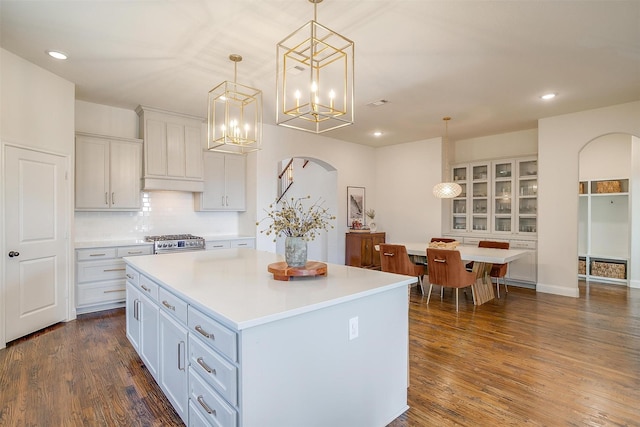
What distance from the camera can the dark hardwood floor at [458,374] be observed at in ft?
7.00

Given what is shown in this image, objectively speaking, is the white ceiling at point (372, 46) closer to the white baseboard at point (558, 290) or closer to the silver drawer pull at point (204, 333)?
the silver drawer pull at point (204, 333)

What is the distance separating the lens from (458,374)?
8.70ft

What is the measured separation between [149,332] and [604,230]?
7.55m

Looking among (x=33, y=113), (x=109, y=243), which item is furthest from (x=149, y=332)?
(x=33, y=113)

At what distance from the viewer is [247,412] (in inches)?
54.7

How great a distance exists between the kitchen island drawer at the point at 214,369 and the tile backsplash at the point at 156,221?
372cm

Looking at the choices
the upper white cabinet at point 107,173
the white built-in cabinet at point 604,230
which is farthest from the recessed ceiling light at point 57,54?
the white built-in cabinet at point 604,230

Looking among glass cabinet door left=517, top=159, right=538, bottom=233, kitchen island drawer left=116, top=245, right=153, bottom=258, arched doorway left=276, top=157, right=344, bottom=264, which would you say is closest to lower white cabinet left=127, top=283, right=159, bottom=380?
kitchen island drawer left=116, top=245, right=153, bottom=258

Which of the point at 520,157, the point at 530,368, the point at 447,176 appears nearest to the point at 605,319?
the point at 530,368

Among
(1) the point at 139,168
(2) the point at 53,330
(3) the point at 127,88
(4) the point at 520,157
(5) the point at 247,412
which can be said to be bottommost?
(2) the point at 53,330

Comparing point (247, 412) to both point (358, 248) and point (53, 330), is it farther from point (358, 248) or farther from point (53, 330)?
point (358, 248)

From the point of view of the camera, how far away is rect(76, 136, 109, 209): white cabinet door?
419 centimetres

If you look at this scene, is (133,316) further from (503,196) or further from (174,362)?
(503,196)

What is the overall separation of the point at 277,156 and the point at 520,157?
4246 mm
